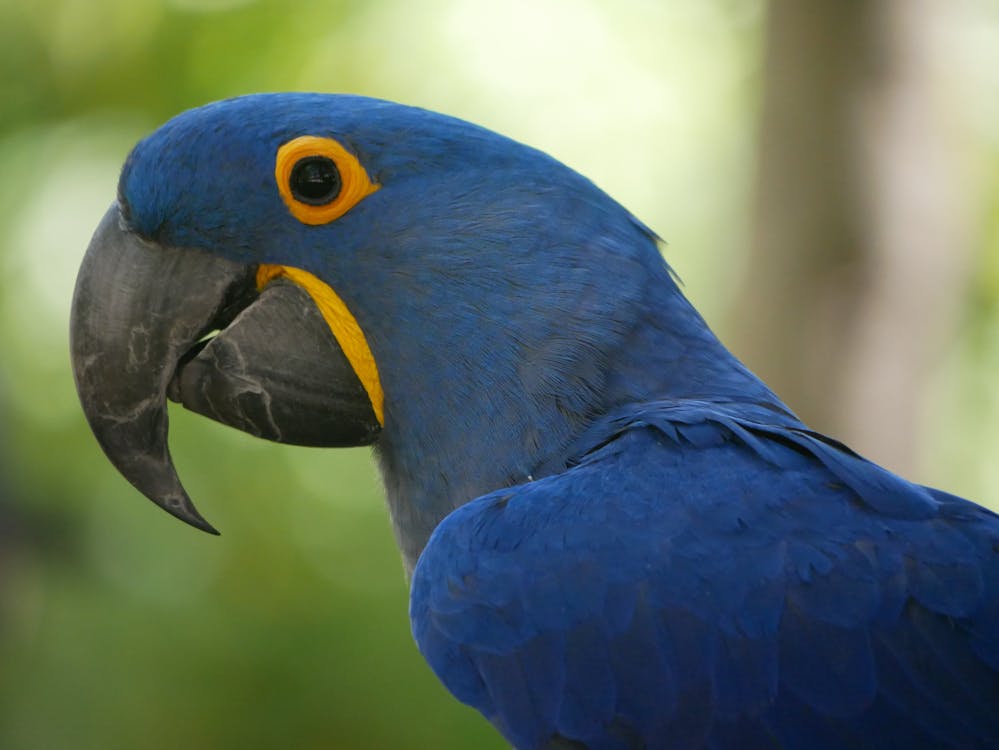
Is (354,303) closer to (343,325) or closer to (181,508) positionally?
(343,325)

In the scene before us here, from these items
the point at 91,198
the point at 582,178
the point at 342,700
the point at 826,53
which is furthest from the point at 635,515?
the point at 91,198

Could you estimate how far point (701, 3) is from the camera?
602cm

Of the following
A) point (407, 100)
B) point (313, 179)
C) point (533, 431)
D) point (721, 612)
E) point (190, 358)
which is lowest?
point (721, 612)

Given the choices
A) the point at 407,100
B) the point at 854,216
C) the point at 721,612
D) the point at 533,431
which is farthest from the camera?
the point at 407,100

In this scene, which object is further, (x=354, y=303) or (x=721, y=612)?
(x=354, y=303)

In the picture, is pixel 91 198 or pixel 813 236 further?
pixel 91 198

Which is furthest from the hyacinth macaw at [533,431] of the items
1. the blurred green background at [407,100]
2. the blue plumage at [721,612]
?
the blurred green background at [407,100]

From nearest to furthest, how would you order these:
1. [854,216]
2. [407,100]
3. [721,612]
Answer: [721,612] → [854,216] → [407,100]

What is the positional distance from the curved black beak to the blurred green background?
2654mm

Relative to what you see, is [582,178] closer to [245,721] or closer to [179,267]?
[179,267]

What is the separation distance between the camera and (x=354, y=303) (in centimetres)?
190

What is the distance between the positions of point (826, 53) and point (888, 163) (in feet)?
1.51

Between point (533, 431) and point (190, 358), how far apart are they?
0.60m

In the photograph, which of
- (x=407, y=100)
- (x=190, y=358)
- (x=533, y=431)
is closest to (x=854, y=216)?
(x=533, y=431)
